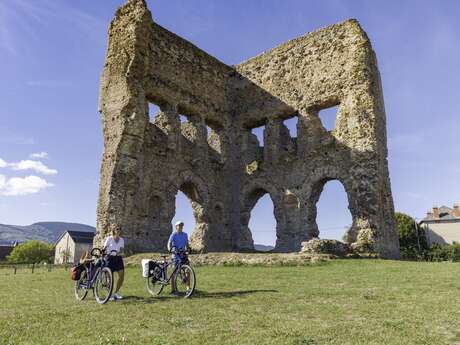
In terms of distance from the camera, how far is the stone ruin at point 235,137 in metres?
16.9

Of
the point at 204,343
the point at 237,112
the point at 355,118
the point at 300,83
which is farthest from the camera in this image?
the point at 237,112

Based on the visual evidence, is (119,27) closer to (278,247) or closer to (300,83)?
(300,83)

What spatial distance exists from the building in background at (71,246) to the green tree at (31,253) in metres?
1.90

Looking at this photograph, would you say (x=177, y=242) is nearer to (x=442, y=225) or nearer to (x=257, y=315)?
(x=257, y=315)

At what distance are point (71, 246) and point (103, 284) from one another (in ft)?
192

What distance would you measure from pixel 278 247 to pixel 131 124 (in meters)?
8.86

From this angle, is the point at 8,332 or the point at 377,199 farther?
the point at 377,199

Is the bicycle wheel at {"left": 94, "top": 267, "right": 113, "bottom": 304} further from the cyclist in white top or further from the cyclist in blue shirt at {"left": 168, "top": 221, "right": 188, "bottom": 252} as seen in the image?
the cyclist in blue shirt at {"left": 168, "top": 221, "right": 188, "bottom": 252}

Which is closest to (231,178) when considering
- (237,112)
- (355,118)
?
(237,112)

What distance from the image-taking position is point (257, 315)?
554 cm

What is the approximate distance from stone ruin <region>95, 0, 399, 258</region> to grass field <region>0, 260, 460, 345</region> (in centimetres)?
809

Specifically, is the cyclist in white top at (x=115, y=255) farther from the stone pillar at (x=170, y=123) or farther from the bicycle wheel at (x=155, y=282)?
the stone pillar at (x=170, y=123)

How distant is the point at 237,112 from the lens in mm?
22578

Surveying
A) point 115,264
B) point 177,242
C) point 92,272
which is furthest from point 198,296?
point 92,272
